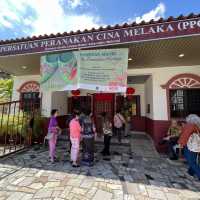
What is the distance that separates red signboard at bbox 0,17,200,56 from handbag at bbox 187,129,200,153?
2506mm

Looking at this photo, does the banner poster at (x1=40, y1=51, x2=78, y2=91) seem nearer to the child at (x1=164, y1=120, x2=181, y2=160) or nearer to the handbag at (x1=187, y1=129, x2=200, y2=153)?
the handbag at (x1=187, y1=129, x2=200, y2=153)

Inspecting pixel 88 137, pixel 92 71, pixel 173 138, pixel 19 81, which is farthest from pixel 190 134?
pixel 19 81

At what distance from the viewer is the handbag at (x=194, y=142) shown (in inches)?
169

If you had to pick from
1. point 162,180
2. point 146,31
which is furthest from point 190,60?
point 162,180

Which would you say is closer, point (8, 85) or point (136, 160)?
point (136, 160)

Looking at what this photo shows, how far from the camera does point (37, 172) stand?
175 inches

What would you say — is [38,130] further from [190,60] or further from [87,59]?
[190,60]

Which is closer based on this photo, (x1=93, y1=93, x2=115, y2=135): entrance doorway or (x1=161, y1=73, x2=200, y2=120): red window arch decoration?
(x1=161, y1=73, x2=200, y2=120): red window arch decoration

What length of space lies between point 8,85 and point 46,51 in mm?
12069

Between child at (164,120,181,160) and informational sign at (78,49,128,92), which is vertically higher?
informational sign at (78,49,128,92)

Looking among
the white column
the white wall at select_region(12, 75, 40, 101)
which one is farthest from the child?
the white wall at select_region(12, 75, 40, 101)

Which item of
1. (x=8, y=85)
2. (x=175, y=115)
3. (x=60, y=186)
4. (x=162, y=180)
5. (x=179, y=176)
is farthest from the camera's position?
(x=8, y=85)

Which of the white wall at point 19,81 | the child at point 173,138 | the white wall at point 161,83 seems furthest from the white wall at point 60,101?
the child at point 173,138

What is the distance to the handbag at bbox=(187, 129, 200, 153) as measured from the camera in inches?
169
